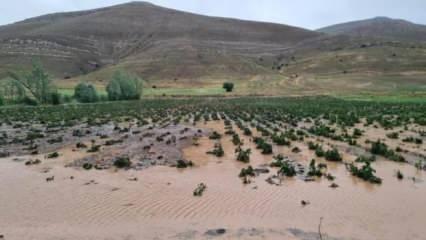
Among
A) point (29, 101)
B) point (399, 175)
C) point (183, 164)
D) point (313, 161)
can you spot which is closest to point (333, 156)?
point (313, 161)

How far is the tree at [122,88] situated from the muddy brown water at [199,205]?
50.4m

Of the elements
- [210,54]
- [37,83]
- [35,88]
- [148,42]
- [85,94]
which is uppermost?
[148,42]

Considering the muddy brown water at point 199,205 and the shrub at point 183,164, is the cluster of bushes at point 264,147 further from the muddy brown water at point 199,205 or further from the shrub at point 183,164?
the shrub at point 183,164

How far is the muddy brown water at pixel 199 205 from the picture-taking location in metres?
9.30

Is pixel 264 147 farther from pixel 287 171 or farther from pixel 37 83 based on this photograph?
pixel 37 83

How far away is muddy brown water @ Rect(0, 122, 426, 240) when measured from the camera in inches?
366

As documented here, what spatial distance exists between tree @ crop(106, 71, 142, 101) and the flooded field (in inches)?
1731

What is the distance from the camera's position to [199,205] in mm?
11086

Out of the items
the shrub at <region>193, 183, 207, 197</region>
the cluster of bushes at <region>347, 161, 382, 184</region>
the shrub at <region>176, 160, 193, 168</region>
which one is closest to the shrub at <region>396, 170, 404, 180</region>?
the cluster of bushes at <region>347, 161, 382, 184</region>

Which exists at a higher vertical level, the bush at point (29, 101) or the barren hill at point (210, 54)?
the barren hill at point (210, 54)

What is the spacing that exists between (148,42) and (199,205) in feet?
481

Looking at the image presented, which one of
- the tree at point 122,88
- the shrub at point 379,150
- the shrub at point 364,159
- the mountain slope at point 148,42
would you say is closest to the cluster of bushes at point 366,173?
the shrub at point 364,159

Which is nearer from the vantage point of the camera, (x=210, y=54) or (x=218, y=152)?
(x=218, y=152)

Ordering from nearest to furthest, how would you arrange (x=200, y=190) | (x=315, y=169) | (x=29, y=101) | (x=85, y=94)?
1. (x=200, y=190)
2. (x=315, y=169)
3. (x=29, y=101)
4. (x=85, y=94)
